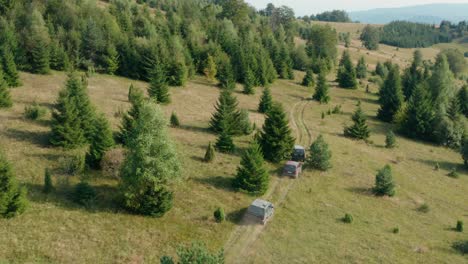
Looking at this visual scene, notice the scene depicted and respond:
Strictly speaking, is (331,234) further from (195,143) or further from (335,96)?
(335,96)

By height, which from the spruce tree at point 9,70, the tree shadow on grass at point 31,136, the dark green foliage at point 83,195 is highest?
the spruce tree at point 9,70

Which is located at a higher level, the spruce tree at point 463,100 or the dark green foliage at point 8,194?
the spruce tree at point 463,100

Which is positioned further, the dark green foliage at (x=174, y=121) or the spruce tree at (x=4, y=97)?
the dark green foliage at (x=174, y=121)

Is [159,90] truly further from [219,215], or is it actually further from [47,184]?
[219,215]

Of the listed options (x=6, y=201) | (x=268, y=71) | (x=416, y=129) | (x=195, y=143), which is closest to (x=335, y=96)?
(x=268, y=71)

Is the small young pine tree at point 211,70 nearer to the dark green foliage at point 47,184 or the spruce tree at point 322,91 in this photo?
the spruce tree at point 322,91

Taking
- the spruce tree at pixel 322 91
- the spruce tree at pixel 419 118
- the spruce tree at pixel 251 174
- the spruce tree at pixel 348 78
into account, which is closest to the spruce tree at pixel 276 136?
the spruce tree at pixel 251 174
